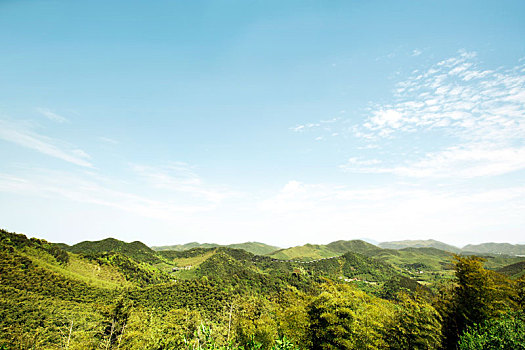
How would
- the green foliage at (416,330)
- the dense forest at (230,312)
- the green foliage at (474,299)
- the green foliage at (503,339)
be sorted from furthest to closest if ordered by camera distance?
the green foliage at (474,299) < the dense forest at (230,312) < the green foliage at (416,330) < the green foliage at (503,339)

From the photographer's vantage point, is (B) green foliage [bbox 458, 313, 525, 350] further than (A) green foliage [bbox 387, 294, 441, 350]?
No

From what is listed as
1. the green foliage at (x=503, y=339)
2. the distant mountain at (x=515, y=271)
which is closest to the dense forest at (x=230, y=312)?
the green foliage at (x=503, y=339)

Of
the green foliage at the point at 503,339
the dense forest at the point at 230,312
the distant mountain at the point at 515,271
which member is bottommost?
the distant mountain at the point at 515,271

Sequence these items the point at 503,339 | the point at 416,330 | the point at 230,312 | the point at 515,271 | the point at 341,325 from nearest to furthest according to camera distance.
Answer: the point at 503,339 → the point at 416,330 → the point at 341,325 → the point at 230,312 → the point at 515,271

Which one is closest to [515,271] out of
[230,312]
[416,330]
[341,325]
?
[230,312]

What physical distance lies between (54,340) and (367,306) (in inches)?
2733

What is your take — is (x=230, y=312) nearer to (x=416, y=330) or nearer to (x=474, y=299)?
(x=416, y=330)

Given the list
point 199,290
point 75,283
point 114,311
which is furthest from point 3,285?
point 199,290

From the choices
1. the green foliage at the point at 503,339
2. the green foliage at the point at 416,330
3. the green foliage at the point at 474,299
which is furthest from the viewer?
the green foliage at the point at 474,299

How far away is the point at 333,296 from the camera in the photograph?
27.5m

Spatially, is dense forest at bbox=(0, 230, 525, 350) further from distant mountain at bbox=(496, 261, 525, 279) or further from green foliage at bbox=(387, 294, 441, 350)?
distant mountain at bbox=(496, 261, 525, 279)

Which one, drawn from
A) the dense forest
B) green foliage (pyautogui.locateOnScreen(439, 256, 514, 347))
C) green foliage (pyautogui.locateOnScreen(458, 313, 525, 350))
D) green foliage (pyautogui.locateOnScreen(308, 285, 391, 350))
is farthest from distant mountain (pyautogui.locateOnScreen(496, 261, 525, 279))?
green foliage (pyautogui.locateOnScreen(458, 313, 525, 350))

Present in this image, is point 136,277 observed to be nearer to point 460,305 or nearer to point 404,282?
point 460,305

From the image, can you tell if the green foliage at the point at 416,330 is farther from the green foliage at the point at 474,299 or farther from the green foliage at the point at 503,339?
the green foliage at the point at 503,339
